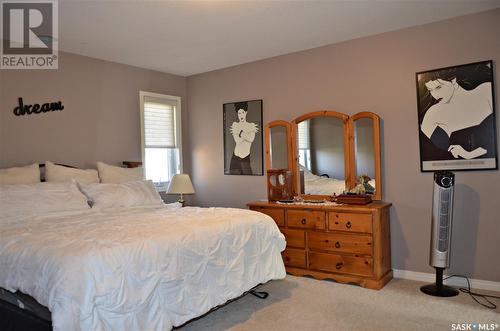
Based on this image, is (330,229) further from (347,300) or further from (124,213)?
(124,213)

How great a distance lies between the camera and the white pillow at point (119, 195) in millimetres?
3855

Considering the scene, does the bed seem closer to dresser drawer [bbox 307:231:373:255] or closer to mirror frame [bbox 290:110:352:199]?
dresser drawer [bbox 307:231:373:255]

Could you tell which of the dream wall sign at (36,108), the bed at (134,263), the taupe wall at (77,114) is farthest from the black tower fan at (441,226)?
the dream wall sign at (36,108)

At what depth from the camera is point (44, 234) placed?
2.64 metres

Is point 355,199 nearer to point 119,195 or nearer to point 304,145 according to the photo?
point 304,145

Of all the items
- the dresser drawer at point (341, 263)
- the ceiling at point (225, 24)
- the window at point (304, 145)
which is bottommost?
the dresser drawer at point (341, 263)

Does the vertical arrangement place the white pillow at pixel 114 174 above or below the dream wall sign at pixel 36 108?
below

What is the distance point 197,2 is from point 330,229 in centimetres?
246

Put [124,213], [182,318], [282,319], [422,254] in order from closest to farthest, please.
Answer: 1. [182,318]
2. [282,319]
3. [124,213]
4. [422,254]

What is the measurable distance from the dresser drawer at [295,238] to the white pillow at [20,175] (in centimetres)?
257

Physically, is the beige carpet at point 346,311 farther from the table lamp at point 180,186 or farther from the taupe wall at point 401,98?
the table lamp at point 180,186

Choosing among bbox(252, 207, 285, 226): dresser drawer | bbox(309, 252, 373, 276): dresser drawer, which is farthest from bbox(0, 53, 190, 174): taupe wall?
bbox(309, 252, 373, 276): dresser drawer

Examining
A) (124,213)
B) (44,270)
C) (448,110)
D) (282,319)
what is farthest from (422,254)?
(44,270)

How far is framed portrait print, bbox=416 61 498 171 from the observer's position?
3.57 m
